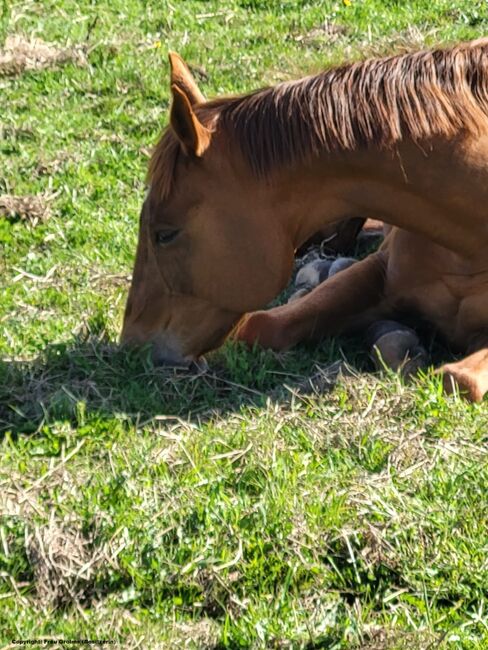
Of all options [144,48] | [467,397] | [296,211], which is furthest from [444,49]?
[144,48]

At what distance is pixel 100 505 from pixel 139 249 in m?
1.44

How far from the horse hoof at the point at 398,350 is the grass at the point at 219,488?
5.1 inches

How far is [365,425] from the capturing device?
4.62 meters

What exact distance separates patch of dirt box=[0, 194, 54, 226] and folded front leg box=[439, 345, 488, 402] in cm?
284

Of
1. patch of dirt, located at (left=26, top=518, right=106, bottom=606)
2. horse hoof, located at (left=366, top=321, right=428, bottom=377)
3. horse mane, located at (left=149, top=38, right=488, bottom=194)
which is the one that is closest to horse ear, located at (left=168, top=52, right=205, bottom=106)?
horse mane, located at (left=149, top=38, right=488, bottom=194)

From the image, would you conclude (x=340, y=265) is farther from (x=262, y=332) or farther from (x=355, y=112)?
(x=355, y=112)

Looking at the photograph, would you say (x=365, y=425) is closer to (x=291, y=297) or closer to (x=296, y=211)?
(x=296, y=211)

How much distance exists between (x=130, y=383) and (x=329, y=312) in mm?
1144

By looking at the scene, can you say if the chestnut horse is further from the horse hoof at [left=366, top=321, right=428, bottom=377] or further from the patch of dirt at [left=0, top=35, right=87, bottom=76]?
the patch of dirt at [left=0, top=35, right=87, bottom=76]

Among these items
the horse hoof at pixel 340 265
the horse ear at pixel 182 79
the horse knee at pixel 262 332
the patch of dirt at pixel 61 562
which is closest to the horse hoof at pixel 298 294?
the horse hoof at pixel 340 265

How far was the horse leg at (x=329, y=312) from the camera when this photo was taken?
555 cm

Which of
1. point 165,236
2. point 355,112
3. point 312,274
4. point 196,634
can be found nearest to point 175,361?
point 165,236

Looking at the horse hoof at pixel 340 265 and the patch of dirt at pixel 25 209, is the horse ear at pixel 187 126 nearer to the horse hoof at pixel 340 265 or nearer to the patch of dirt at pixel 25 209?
the horse hoof at pixel 340 265

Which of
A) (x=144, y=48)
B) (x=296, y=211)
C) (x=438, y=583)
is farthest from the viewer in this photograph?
(x=144, y=48)
